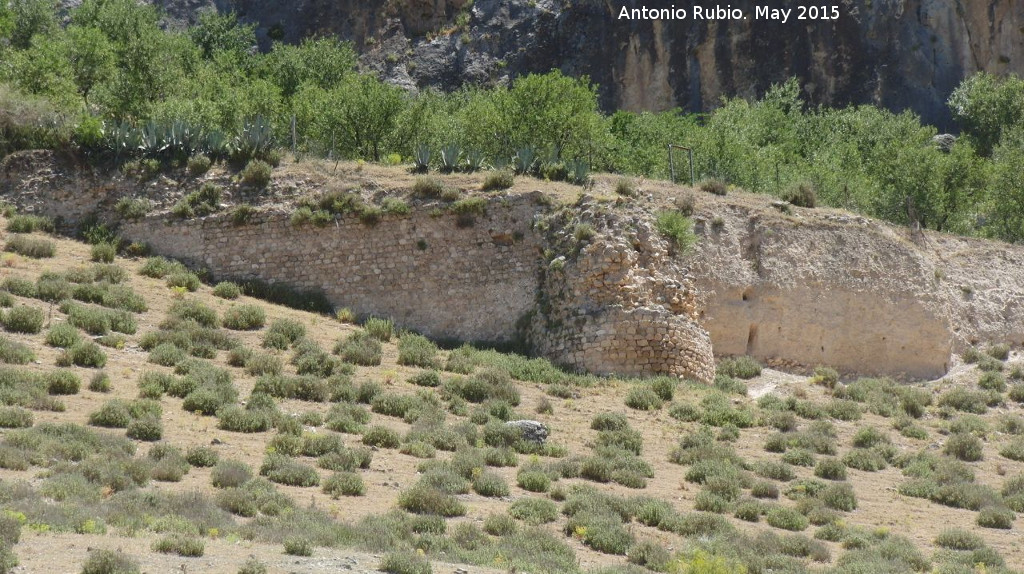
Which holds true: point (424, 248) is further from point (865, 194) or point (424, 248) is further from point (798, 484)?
point (865, 194)

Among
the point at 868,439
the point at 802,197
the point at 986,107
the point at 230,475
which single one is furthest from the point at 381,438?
the point at 986,107

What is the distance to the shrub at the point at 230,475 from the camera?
14906mm

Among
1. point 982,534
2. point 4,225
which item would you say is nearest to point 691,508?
point 982,534

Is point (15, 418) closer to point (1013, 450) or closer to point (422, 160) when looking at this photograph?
point (422, 160)

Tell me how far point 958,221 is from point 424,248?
21.6 m

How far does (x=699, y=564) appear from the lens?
12.1 metres

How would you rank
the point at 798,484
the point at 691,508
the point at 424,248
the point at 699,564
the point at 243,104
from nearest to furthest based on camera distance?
the point at 699,564, the point at 691,508, the point at 798,484, the point at 424,248, the point at 243,104

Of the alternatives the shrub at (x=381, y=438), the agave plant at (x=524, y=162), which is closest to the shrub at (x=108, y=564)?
the shrub at (x=381, y=438)

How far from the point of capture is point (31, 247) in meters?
26.3

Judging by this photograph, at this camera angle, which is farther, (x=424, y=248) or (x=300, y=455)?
(x=424, y=248)

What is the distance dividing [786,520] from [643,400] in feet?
21.4

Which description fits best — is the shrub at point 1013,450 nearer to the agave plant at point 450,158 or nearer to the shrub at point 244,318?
the agave plant at point 450,158

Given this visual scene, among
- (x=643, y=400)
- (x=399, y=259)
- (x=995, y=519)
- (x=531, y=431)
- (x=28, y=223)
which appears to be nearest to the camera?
(x=995, y=519)

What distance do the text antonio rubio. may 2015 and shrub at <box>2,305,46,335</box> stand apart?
40620mm
